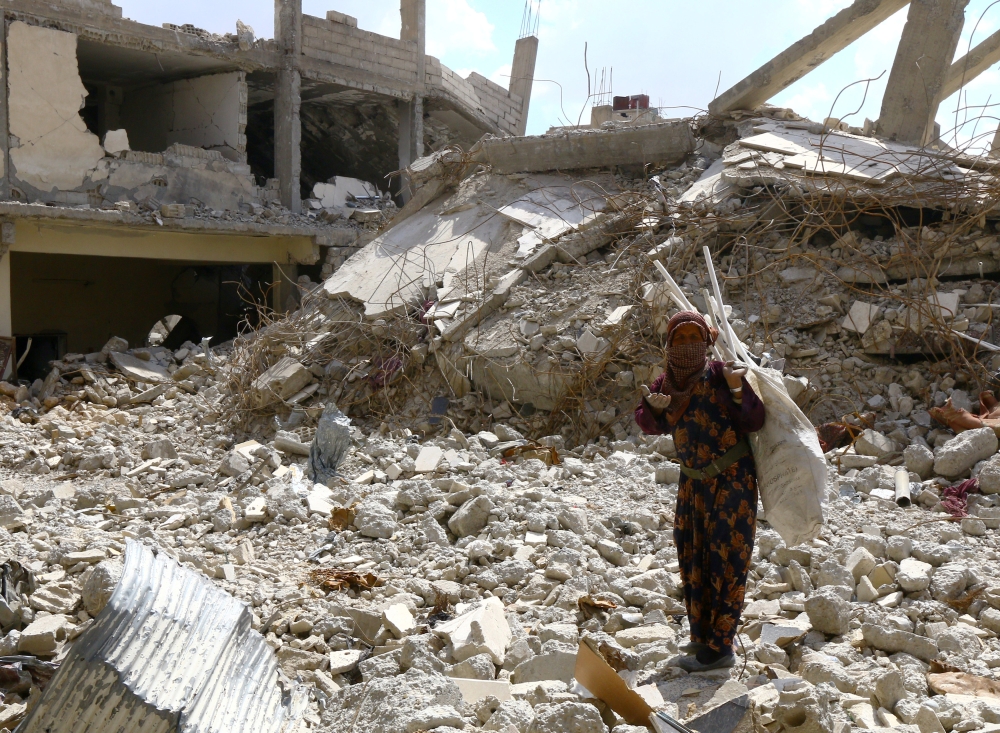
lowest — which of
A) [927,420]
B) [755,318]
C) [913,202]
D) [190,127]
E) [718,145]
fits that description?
[927,420]

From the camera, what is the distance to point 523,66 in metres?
17.4

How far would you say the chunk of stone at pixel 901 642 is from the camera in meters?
3.15

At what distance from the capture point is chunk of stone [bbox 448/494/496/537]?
465 centimetres

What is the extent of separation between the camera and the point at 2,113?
1045cm

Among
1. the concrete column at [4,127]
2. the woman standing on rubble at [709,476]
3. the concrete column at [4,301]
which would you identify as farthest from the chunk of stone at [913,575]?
the concrete column at [4,127]

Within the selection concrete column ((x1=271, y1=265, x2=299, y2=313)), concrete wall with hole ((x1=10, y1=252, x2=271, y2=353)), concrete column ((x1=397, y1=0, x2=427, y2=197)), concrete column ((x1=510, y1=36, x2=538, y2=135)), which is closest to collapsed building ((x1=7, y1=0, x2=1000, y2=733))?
concrete column ((x1=271, y1=265, x2=299, y2=313))

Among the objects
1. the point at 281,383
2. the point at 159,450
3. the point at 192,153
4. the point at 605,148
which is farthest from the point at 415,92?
the point at 159,450

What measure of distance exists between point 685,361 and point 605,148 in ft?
19.3

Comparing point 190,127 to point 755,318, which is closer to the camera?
point 755,318

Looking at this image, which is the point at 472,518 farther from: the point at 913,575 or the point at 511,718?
the point at 913,575

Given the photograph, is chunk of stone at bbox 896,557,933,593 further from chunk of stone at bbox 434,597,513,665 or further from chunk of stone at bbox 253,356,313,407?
chunk of stone at bbox 253,356,313,407

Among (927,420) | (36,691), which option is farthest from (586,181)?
(36,691)

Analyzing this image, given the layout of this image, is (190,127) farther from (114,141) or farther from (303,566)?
(303,566)

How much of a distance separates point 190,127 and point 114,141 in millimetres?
2309
